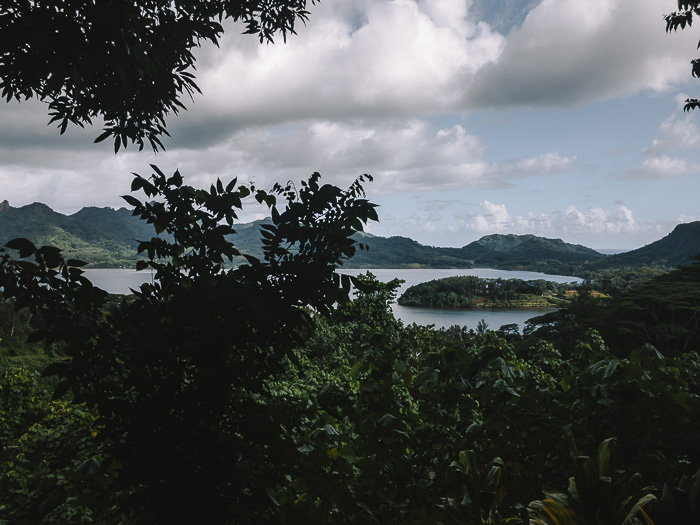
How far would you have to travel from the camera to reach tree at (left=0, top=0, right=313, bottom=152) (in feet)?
6.50

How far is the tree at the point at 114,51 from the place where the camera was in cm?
198

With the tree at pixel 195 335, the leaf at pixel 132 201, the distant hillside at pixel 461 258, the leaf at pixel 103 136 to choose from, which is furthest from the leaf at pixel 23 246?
the distant hillside at pixel 461 258

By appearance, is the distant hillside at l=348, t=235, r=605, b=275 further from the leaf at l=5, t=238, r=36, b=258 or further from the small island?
the leaf at l=5, t=238, r=36, b=258

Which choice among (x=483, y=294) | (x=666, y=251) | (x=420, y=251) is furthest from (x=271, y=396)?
(x=666, y=251)

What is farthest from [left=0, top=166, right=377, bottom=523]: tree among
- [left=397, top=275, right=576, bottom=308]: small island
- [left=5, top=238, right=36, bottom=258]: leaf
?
[left=397, top=275, right=576, bottom=308]: small island

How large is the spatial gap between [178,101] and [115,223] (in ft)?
740

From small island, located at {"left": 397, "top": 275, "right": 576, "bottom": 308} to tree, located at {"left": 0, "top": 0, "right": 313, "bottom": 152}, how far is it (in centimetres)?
7302

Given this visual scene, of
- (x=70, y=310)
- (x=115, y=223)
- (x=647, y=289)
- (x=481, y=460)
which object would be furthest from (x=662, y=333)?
(x=115, y=223)

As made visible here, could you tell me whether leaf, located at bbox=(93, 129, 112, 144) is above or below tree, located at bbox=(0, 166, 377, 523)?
above

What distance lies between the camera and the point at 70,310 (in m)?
1.54

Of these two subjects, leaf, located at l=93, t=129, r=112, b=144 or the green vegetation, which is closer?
leaf, located at l=93, t=129, r=112, b=144

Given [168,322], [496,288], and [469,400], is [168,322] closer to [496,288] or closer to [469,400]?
[469,400]

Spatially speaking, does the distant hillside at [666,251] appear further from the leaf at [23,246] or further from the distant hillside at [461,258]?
the leaf at [23,246]

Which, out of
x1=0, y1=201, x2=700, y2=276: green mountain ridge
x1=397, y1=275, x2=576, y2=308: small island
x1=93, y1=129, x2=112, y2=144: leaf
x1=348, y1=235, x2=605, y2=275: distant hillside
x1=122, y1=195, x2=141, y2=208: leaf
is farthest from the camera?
x1=348, y1=235, x2=605, y2=275: distant hillside
